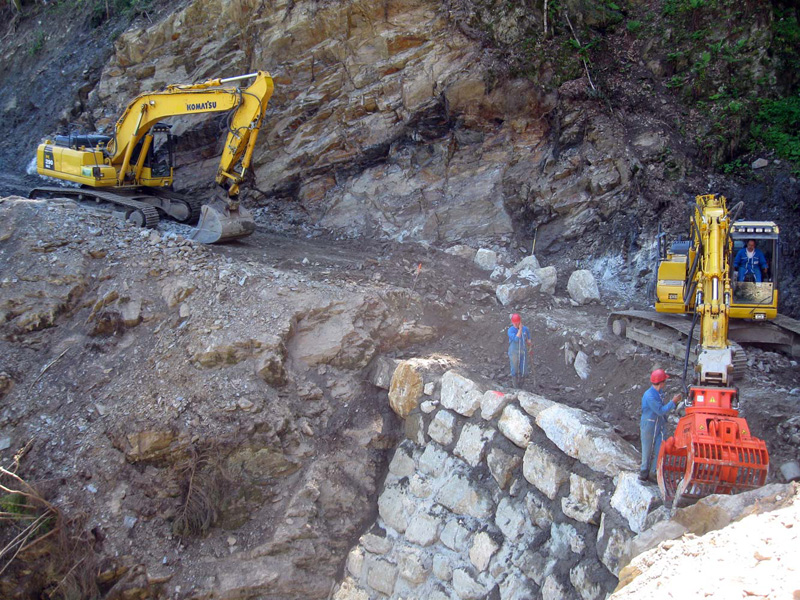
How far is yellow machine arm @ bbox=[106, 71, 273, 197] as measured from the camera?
10.7 metres

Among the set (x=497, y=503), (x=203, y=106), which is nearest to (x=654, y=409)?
(x=497, y=503)

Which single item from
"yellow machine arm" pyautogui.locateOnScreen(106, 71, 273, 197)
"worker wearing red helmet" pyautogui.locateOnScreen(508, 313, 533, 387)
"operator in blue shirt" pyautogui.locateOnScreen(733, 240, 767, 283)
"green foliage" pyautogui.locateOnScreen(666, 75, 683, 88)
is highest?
"yellow machine arm" pyautogui.locateOnScreen(106, 71, 273, 197)

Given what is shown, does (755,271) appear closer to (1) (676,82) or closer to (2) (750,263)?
(2) (750,263)

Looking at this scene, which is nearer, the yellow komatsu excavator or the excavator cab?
the excavator cab

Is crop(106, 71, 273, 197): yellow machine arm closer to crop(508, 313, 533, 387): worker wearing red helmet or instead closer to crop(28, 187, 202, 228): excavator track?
crop(28, 187, 202, 228): excavator track

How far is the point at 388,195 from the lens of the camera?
42.2ft

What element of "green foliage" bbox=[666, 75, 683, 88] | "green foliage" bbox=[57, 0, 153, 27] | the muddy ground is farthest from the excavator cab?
"green foliage" bbox=[57, 0, 153, 27]

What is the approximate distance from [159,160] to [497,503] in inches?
372

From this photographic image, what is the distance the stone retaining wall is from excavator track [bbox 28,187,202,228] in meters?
6.02

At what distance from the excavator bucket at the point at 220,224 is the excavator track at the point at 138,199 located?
3.86 ft

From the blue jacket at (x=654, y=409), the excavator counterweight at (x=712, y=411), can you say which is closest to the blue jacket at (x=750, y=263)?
the excavator counterweight at (x=712, y=411)

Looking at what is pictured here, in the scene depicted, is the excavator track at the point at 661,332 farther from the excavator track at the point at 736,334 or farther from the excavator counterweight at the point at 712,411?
the excavator counterweight at the point at 712,411

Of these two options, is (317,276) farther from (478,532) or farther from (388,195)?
(478,532)

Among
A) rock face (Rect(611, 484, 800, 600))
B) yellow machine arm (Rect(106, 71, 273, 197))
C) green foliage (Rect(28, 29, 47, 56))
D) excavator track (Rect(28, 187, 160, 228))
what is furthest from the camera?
green foliage (Rect(28, 29, 47, 56))
